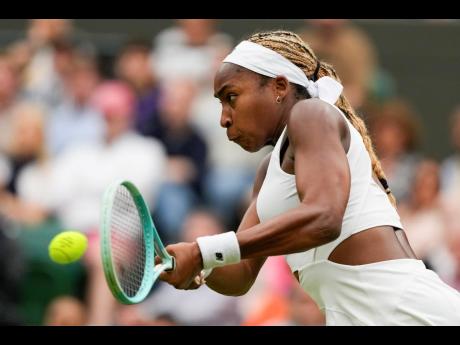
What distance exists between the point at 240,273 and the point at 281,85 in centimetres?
98

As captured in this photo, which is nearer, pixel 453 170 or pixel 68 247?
pixel 68 247

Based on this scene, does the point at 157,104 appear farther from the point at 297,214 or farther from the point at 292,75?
the point at 297,214

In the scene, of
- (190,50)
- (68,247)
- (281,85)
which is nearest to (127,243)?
(68,247)

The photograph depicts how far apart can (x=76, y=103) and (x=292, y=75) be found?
531 cm

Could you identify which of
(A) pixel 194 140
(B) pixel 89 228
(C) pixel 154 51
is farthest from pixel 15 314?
(C) pixel 154 51

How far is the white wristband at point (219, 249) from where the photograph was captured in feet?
14.5

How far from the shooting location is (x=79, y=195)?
9383 mm

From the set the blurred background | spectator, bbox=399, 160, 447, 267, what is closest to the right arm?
the blurred background

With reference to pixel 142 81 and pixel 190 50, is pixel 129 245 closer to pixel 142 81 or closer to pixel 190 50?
pixel 142 81

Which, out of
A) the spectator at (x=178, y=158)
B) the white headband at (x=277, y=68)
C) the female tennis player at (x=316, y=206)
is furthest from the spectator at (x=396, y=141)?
the white headband at (x=277, y=68)

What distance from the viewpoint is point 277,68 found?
4.89 meters

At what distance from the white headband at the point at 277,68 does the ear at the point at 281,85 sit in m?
0.02

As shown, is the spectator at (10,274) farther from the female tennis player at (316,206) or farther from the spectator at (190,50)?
the female tennis player at (316,206)

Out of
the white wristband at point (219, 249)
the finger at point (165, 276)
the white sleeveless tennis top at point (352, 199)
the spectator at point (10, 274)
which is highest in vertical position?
the white sleeveless tennis top at point (352, 199)
